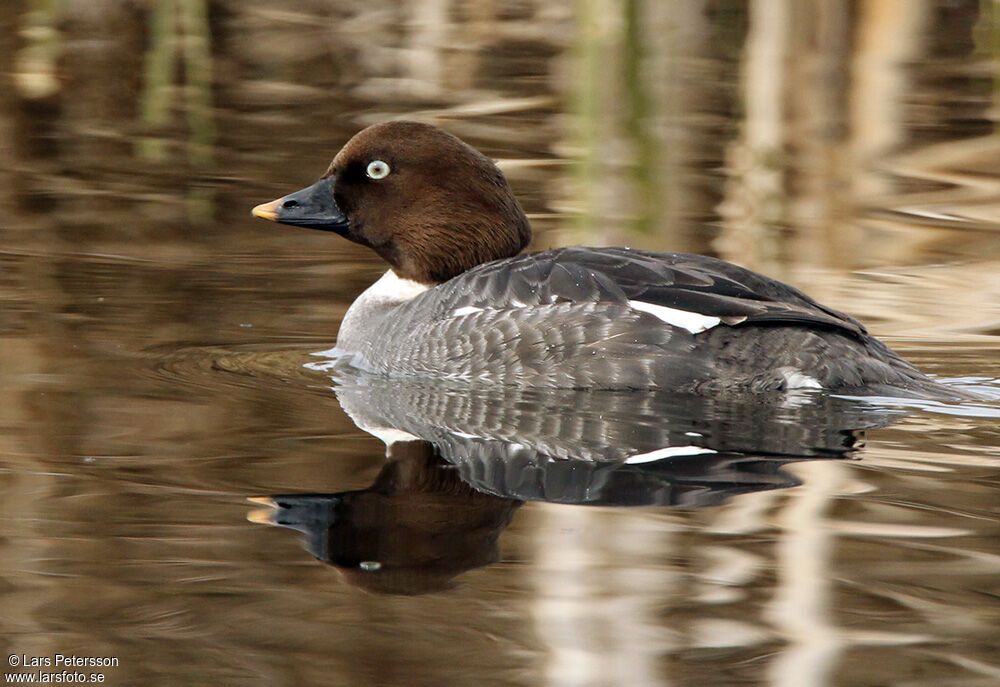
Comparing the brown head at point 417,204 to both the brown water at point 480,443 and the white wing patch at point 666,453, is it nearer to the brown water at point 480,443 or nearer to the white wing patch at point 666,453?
the brown water at point 480,443

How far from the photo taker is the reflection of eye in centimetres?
696

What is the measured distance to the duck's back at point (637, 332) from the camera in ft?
18.9

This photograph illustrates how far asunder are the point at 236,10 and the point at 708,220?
9331 mm

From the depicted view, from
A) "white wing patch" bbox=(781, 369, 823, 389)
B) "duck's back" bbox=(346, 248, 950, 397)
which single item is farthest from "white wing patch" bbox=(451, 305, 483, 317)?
"white wing patch" bbox=(781, 369, 823, 389)

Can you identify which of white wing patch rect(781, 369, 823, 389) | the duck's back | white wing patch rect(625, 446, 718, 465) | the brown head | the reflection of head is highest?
the brown head

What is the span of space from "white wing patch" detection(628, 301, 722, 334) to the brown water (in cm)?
29

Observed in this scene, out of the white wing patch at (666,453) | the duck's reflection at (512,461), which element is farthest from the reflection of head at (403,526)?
the white wing patch at (666,453)

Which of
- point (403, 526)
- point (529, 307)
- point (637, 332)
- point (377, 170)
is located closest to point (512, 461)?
point (403, 526)

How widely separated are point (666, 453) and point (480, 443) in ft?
2.09

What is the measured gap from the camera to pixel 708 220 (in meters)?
9.48

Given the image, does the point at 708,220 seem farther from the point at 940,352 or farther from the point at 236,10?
the point at 236,10

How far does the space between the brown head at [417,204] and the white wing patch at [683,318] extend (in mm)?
1177

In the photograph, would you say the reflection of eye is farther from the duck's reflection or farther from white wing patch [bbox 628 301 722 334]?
white wing patch [bbox 628 301 722 334]

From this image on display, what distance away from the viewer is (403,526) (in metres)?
4.32
